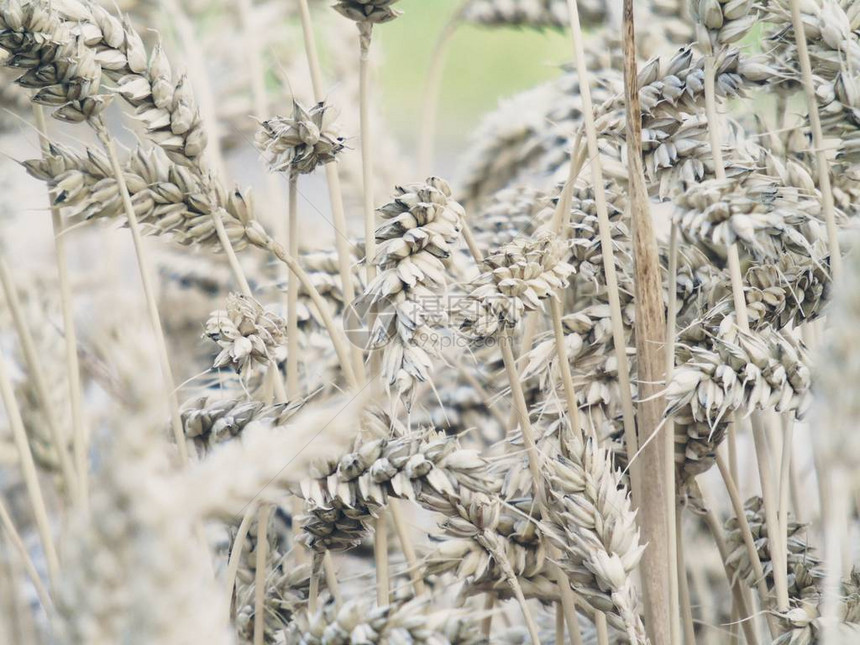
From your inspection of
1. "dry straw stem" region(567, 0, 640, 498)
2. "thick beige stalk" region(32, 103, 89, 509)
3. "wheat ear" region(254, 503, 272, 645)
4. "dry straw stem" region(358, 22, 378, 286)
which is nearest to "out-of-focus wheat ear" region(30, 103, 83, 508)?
"thick beige stalk" region(32, 103, 89, 509)

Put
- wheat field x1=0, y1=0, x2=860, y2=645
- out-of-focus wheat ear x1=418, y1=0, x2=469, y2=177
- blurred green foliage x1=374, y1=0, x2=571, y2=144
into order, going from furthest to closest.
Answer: blurred green foliage x1=374, y1=0, x2=571, y2=144
out-of-focus wheat ear x1=418, y1=0, x2=469, y2=177
wheat field x1=0, y1=0, x2=860, y2=645

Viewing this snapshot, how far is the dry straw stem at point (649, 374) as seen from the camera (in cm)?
55

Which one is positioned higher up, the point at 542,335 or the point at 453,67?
Result: the point at 453,67

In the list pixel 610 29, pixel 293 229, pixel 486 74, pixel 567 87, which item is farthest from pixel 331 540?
pixel 486 74

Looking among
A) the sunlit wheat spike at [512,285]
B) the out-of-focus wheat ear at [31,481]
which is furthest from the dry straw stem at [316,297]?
the out-of-focus wheat ear at [31,481]

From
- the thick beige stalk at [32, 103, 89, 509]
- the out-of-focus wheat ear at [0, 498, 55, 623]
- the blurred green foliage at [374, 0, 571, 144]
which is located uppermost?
the blurred green foliage at [374, 0, 571, 144]

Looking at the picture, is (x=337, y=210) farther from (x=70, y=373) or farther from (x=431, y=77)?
(x=431, y=77)

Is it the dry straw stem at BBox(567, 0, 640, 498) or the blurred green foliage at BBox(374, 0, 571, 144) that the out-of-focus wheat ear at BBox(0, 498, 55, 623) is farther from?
the blurred green foliage at BBox(374, 0, 571, 144)

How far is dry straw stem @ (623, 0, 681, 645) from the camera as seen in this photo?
0.55m

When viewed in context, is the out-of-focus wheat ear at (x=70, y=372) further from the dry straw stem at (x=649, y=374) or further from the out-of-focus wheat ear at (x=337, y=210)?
the dry straw stem at (x=649, y=374)

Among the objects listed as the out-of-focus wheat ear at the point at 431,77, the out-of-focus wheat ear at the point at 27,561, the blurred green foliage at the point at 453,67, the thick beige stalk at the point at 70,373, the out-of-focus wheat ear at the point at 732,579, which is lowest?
the out-of-focus wheat ear at the point at 732,579

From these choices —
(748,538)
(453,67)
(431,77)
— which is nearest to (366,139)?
(748,538)

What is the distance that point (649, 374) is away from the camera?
0.58 m

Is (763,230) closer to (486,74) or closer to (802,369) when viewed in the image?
(802,369)
